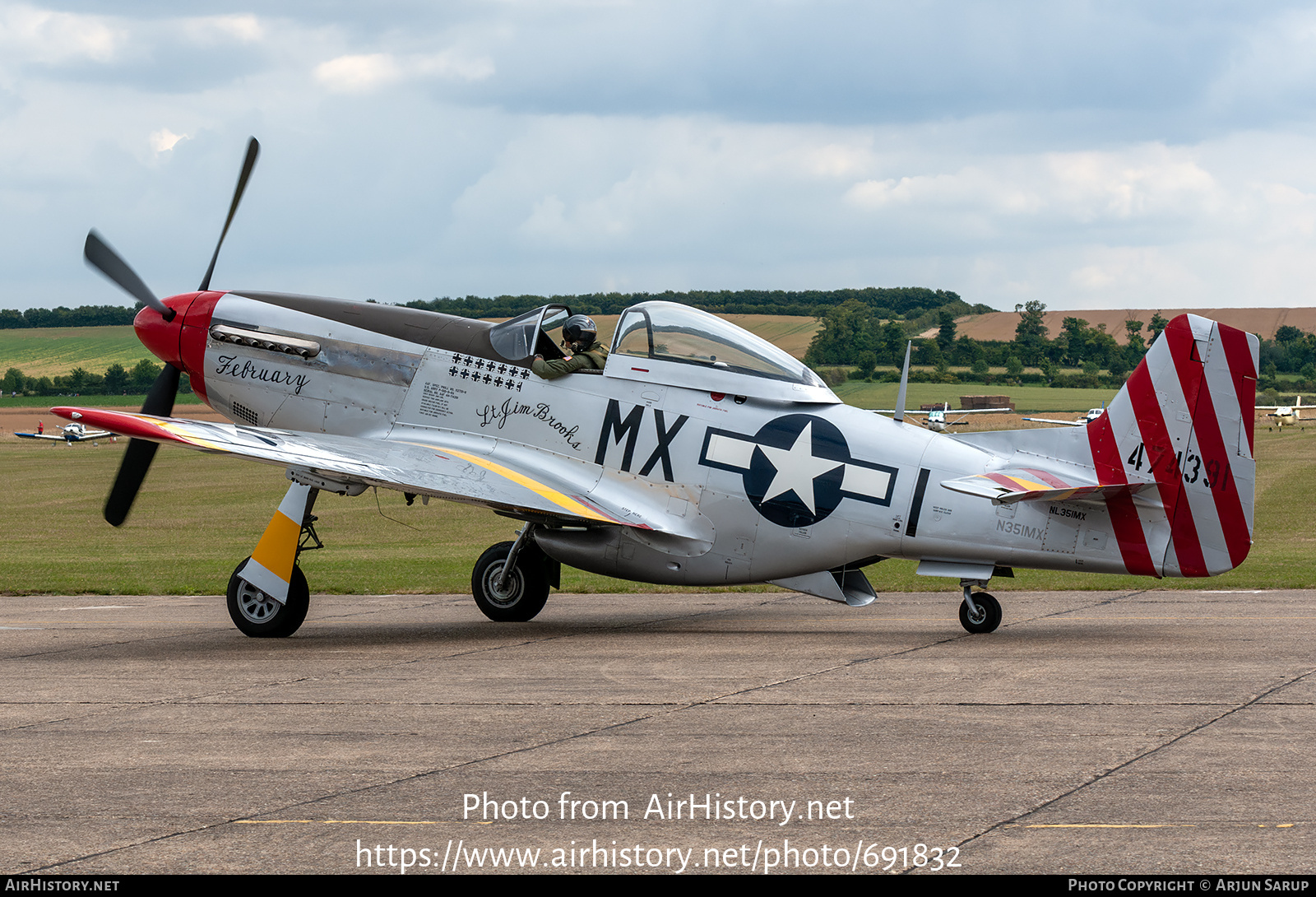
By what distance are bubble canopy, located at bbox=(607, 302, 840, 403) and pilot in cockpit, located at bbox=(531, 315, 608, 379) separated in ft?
0.92

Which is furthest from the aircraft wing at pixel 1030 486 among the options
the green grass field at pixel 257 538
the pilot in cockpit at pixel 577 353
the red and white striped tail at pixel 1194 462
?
the green grass field at pixel 257 538

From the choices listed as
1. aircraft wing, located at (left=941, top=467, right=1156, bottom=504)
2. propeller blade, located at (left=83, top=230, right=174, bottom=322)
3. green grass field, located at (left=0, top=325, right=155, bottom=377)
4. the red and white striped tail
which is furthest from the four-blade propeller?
green grass field, located at (left=0, top=325, right=155, bottom=377)

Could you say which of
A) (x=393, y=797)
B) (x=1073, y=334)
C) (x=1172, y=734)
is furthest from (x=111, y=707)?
(x=1073, y=334)

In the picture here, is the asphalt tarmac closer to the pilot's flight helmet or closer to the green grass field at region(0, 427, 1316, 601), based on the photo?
the pilot's flight helmet

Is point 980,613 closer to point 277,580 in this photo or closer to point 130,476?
point 277,580

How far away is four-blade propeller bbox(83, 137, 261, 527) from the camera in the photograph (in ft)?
49.9

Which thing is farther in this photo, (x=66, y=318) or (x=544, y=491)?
(x=66, y=318)

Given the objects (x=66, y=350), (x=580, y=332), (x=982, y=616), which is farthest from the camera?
(x=66, y=350)

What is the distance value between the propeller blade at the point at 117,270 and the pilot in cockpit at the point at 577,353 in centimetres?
494

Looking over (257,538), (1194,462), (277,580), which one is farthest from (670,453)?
(257,538)

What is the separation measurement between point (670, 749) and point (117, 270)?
10671 millimetres

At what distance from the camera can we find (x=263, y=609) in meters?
13.6

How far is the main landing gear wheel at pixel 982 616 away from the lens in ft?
42.9

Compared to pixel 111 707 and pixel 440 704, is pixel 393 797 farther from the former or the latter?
pixel 111 707
